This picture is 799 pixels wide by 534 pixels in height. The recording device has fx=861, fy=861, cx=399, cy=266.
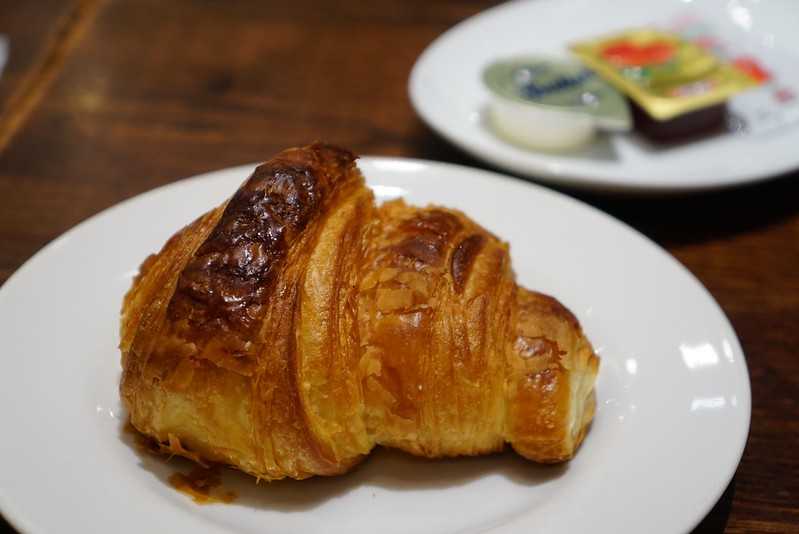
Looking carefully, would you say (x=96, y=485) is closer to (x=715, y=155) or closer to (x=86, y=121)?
(x=86, y=121)

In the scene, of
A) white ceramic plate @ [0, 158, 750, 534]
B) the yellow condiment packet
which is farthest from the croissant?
the yellow condiment packet

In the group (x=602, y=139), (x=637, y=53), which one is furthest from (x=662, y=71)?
(x=602, y=139)

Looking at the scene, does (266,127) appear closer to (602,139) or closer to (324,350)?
(602,139)

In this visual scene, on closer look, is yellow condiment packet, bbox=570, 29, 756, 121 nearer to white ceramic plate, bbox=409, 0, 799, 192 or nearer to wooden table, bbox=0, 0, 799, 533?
white ceramic plate, bbox=409, 0, 799, 192

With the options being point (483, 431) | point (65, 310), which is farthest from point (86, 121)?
point (483, 431)

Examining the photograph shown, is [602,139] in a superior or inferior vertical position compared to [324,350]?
inferior

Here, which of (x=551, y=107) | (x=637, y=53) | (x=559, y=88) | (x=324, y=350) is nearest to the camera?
(x=324, y=350)
